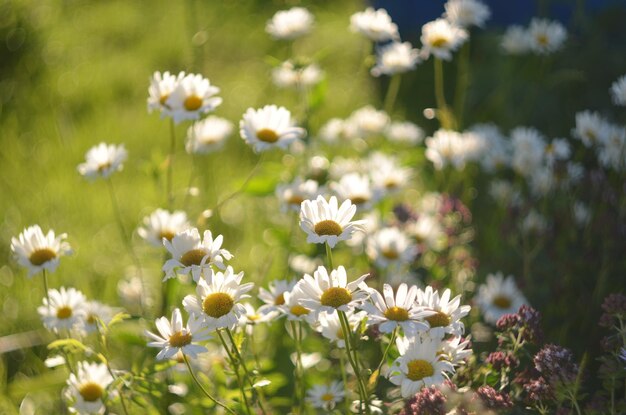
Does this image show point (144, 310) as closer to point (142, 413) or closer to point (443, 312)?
point (142, 413)

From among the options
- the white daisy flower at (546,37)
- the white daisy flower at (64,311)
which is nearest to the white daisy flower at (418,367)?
the white daisy flower at (64,311)

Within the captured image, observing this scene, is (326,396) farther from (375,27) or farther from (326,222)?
(375,27)

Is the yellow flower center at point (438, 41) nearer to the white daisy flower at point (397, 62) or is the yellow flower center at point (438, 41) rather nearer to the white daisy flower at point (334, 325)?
the white daisy flower at point (397, 62)

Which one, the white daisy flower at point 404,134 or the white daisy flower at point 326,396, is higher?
the white daisy flower at point 404,134

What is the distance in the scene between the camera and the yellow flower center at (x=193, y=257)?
4.74 feet

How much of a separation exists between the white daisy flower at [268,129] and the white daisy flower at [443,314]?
68 centimetres

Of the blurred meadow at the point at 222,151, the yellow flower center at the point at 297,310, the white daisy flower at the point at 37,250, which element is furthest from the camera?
the blurred meadow at the point at 222,151

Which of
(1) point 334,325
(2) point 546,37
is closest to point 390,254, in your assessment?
(1) point 334,325

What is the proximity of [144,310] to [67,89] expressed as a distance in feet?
7.93

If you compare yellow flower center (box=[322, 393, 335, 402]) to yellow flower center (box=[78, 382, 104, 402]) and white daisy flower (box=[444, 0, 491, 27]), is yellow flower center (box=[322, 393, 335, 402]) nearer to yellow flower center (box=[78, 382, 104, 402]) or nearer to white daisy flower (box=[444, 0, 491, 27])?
yellow flower center (box=[78, 382, 104, 402])

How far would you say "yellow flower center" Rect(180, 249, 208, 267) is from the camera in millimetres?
1443

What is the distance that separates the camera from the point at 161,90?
197cm

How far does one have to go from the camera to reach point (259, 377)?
63.2 inches

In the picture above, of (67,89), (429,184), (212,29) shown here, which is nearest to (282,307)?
(429,184)
